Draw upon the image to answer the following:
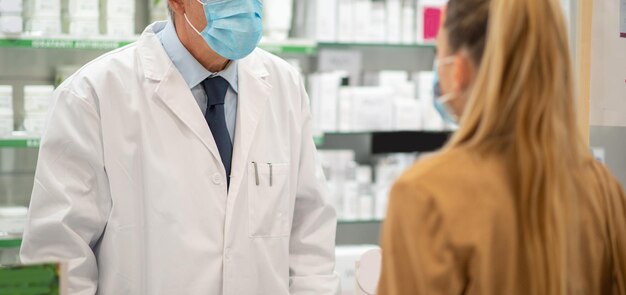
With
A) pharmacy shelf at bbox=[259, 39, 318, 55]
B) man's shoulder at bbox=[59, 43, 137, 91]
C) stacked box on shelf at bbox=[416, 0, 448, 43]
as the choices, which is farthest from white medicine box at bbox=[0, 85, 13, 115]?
stacked box on shelf at bbox=[416, 0, 448, 43]

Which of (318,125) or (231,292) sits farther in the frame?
(318,125)

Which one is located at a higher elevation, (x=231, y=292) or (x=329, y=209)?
(x=329, y=209)

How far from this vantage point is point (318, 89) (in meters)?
3.68

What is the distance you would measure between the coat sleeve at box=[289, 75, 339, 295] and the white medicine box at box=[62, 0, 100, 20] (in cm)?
127

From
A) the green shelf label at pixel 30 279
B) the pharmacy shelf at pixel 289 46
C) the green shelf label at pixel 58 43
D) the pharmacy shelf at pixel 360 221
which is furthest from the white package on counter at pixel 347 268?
the green shelf label at pixel 30 279

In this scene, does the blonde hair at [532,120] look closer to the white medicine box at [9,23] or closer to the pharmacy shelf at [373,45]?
the white medicine box at [9,23]

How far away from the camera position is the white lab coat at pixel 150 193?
2135 millimetres

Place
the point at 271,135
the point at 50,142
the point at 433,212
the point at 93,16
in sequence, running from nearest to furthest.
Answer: the point at 433,212 → the point at 50,142 → the point at 271,135 → the point at 93,16

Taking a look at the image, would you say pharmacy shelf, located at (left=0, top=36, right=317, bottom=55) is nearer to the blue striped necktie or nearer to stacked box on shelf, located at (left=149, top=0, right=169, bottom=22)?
stacked box on shelf, located at (left=149, top=0, right=169, bottom=22)

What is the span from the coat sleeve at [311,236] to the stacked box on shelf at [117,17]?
1218 millimetres

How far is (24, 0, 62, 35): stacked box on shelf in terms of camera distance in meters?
3.22

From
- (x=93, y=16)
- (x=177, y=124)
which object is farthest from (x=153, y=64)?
(x=93, y=16)

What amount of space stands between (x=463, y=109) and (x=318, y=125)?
2.36 m

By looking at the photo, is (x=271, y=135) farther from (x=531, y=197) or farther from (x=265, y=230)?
(x=531, y=197)
